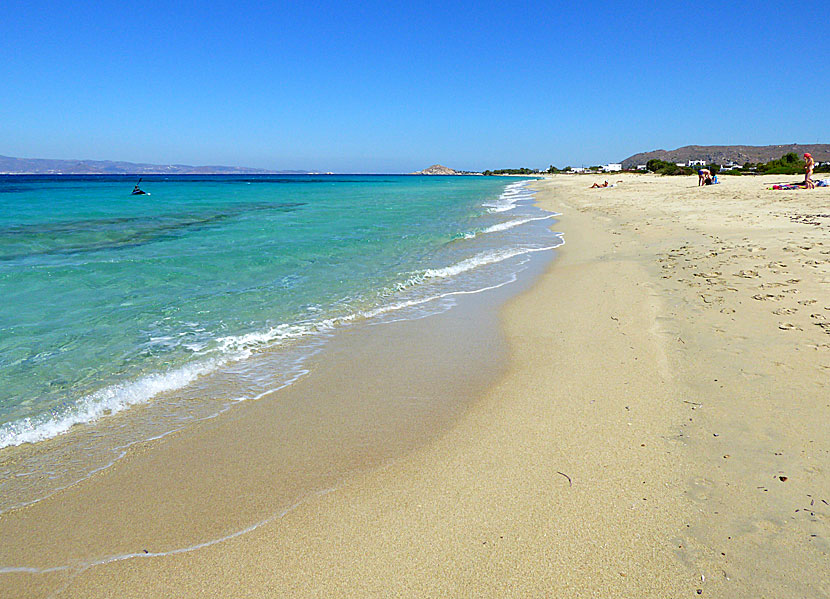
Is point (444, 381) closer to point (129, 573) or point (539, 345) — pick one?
point (539, 345)

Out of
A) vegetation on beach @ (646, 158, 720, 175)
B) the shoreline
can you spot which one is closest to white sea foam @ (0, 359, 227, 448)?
the shoreline

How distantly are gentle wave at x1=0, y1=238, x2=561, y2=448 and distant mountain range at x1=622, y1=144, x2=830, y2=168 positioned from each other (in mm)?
138263

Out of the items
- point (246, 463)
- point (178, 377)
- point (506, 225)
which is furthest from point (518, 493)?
point (506, 225)

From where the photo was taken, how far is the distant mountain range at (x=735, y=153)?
4673 inches

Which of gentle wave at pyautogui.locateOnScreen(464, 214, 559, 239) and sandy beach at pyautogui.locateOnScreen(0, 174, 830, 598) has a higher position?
gentle wave at pyautogui.locateOnScreen(464, 214, 559, 239)

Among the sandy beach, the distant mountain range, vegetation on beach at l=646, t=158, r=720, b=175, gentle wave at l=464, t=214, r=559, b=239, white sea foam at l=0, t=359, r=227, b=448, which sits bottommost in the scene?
white sea foam at l=0, t=359, r=227, b=448

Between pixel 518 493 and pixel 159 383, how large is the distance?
3.78 metres

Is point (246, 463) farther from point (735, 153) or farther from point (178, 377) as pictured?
point (735, 153)

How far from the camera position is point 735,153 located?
152 m

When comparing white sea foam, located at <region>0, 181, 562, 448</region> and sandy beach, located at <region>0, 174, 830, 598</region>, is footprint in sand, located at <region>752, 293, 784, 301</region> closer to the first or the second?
sandy beach, located at <region>0, 174, 830, 598</region>

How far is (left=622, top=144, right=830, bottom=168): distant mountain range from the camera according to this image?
119m

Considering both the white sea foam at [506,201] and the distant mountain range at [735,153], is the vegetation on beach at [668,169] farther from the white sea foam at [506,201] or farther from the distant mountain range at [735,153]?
the distant mountain range at [735,153]

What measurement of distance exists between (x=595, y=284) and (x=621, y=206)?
58.9ft

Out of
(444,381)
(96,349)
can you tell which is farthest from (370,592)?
(96,349)
